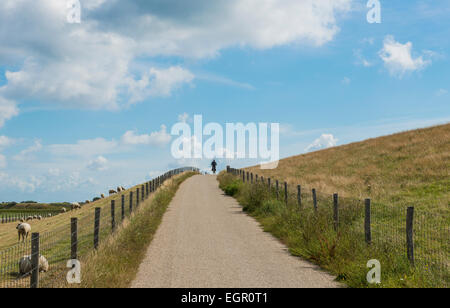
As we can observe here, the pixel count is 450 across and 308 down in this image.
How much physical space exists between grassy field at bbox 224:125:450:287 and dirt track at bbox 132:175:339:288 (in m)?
0.68

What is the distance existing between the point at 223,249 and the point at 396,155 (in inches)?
1295

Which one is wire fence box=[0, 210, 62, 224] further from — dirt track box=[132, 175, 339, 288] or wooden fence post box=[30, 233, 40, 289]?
wooden fence post box=[30, 233, 40, 289]

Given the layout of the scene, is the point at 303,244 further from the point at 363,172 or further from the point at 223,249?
the point at 363,172

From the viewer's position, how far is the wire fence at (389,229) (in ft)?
30.6

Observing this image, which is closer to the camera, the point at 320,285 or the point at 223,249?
the point at 320,285

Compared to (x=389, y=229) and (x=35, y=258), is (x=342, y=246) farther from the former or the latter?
(x=35, y=258)

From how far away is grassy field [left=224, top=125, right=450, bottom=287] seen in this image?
9.15 m

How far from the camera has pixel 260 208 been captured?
21.0 m

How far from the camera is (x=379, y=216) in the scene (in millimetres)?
17594

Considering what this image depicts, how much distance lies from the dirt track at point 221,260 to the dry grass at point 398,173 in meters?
9.58

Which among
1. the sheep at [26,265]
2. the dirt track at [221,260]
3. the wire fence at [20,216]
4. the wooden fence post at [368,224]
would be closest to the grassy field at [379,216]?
the wooden fence post at [368,224]

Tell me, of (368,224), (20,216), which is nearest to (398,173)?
(368,224)

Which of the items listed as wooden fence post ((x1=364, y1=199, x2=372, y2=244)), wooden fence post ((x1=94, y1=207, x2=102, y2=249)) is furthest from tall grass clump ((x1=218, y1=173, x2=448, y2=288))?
wooden fence post ((x1=94, y1=207, x2=102, y2=249))
